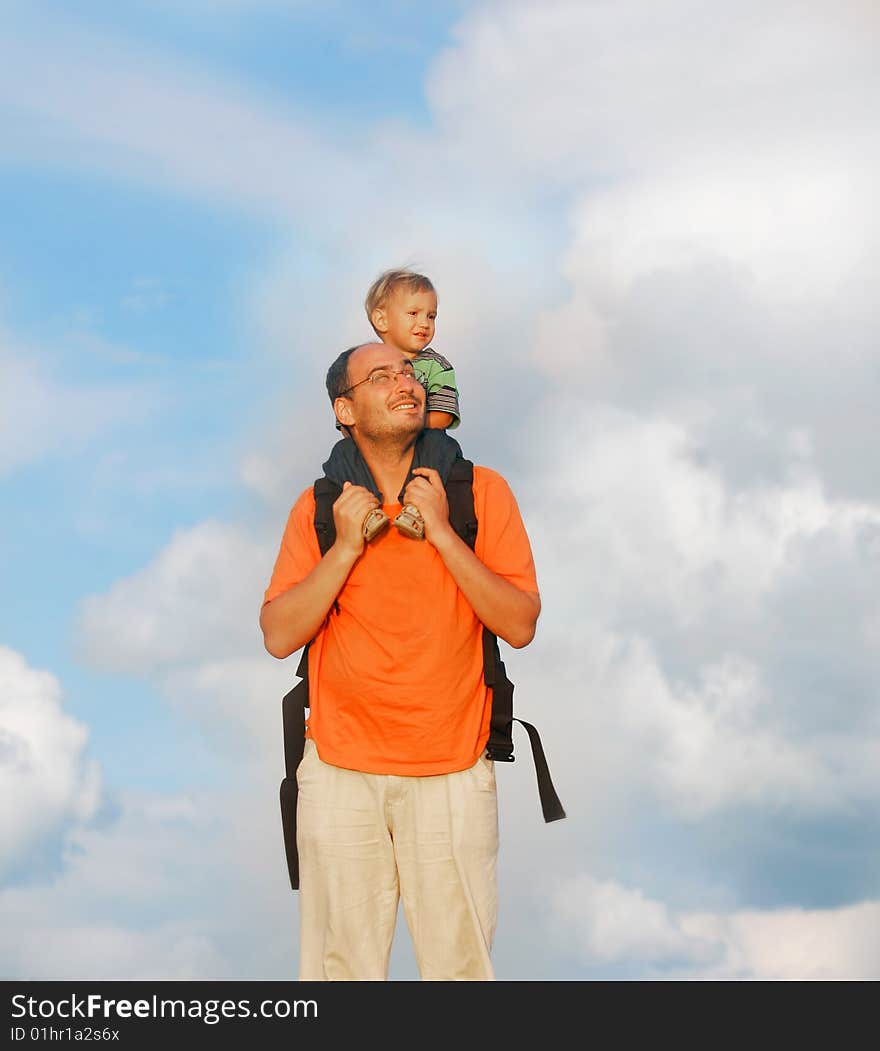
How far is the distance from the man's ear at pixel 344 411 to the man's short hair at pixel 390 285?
153 cm

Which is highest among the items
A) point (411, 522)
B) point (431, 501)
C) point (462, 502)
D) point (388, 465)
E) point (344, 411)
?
point (344, 411)

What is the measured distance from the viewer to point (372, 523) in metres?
6.42

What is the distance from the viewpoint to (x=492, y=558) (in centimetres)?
675

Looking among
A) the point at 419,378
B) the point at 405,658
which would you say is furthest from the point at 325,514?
the point at 419,378

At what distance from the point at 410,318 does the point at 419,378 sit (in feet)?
2.04

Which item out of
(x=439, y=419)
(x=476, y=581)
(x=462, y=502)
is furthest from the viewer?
(x=439, y=419)

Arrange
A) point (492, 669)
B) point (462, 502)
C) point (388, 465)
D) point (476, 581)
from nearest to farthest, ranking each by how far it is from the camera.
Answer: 1. point (476, 581)
2. point (492, 669)
3. point (462, 502)
4. point (388, 465)

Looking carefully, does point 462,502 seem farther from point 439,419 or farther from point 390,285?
point 390,285

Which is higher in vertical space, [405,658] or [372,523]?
[372,523]

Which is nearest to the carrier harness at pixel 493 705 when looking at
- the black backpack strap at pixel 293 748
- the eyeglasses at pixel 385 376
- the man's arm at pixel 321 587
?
the black backpack strap at pixel 293 748

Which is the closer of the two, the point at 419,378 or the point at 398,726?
the point at 398,726

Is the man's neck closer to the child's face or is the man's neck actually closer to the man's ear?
the man's ear
